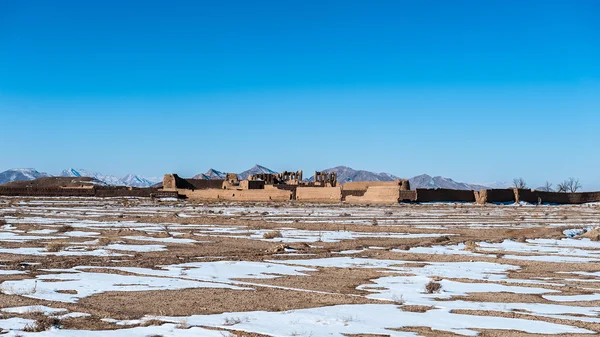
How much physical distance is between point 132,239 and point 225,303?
11396 mm

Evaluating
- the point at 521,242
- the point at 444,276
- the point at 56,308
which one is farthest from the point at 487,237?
the point at 56,308

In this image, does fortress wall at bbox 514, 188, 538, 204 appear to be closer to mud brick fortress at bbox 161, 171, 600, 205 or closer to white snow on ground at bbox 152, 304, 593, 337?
mud brick fortress at bbox 161, 171, 600, 205

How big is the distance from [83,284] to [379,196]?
50.1 m

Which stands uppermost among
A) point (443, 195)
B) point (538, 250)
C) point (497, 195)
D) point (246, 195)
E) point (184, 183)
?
point (184, 183)

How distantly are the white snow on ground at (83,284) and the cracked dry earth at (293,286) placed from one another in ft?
0.10

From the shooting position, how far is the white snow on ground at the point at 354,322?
8.41 m

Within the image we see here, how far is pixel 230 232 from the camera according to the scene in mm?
25047

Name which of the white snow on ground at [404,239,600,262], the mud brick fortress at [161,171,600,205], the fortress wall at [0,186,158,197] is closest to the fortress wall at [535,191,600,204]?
the mud brick fortress at [161,171,600,205]

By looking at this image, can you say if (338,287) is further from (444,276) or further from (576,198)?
(576,198)

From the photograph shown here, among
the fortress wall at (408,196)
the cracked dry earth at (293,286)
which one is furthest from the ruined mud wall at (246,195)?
the cracked dry earth at (293,286)

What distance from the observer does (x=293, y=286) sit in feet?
39.8

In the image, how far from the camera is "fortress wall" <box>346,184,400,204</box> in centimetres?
5928

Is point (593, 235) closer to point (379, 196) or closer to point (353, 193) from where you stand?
point (379, 196)

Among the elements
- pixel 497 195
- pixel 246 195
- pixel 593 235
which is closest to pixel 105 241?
pixel 593 235
